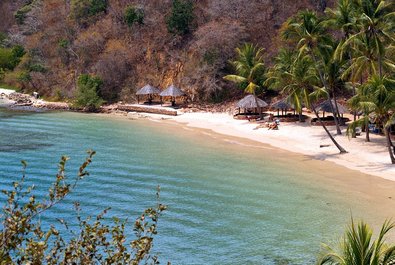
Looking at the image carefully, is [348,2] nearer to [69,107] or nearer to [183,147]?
[183,147]

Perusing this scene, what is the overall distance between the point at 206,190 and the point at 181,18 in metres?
38.5

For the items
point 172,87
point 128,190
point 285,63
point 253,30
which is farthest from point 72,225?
Answer: point 253,30

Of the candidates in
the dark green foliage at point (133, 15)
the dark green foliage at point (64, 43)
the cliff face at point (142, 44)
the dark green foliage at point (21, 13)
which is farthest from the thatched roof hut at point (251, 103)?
the dark green foliage at point (21, 13)

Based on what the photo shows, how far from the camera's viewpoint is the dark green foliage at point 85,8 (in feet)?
225

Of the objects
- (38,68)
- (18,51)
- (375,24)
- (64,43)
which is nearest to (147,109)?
(64,43)

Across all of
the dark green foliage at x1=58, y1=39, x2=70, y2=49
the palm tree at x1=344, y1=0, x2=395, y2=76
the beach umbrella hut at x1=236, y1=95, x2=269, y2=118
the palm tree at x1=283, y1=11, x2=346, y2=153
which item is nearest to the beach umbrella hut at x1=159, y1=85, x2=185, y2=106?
the beach umbrella hut at x1=236, y1=95, x2=269, y2=118

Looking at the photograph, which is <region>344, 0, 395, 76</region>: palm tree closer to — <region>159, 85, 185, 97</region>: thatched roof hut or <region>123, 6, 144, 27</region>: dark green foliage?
<region>159, 85, 185, 97</region>: thatched roof hut

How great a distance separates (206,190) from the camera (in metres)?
24.3

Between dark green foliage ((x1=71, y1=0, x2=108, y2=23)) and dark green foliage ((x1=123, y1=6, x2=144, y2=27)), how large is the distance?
248 inches

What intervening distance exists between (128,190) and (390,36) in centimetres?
1727

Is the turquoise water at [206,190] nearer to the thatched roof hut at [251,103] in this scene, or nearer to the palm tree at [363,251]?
the thatched roof hut at [251,103]

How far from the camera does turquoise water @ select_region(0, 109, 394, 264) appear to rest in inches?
686

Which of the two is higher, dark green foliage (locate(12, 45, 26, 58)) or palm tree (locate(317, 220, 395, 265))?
dark green foliage (locate(12, 45, 26, 58))

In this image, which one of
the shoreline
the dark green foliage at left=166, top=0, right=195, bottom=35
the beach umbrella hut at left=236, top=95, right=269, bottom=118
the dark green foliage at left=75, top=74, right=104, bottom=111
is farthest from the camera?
the dark green foliage at left=166, top=0, right=195, bottom=35
